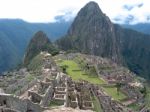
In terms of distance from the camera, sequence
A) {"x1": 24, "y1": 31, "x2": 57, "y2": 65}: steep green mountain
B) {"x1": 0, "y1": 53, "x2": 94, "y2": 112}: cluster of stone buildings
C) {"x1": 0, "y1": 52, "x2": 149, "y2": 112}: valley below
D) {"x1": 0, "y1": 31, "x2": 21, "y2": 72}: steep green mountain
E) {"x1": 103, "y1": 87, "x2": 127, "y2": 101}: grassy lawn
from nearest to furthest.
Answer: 1. {"x1": 0, "y1": 53, "x2": 94, "y2": 112}: cluster of stone buildings
2. {"x1": 0, "y1": 52, "x2": 149, "y2": 112}: valley below
3. {"x1": 103, "y1": 87, "x2": 127, "y2": 101}: grassy lawn
4. {"x1": 24, "y1": 31, "x2": 57, "y2": 65}: steep green mountain
5. {"x1": 0, "y1": 31, "x2": 21, "y2": 72}: steep green mountain

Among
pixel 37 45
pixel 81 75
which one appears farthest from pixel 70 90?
pixel 37 45

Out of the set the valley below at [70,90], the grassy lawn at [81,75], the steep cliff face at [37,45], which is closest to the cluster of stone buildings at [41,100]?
the valley below at [70,90]

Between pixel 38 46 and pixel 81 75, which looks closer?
pixel 81 75

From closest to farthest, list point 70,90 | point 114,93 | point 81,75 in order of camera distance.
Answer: point 70,90 < point 114,93 < point 81,75

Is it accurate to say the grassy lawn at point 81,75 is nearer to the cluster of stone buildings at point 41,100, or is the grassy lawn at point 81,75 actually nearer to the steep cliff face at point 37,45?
the cluster of stone buildings at point 41,100

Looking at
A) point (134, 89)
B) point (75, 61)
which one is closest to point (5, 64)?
point (75, 61)

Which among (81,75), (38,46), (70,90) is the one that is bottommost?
(70,90)

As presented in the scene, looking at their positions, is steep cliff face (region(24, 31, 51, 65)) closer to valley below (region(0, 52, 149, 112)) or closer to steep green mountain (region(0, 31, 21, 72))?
steep green mountain (region(0, 31, 21, 72))

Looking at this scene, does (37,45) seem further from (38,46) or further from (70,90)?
(70,90)

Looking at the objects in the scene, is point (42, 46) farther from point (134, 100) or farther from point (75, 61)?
point (134, 100)

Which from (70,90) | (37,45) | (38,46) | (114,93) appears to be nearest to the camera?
(70,90)

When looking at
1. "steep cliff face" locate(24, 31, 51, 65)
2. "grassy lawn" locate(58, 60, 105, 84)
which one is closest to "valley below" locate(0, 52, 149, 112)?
"grassy lawn" locate(58, 60, 105, 84)
